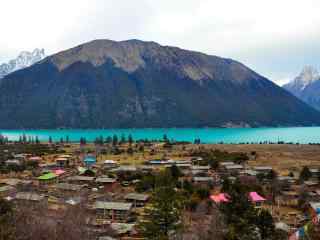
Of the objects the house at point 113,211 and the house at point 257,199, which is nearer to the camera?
the house at point 113,211

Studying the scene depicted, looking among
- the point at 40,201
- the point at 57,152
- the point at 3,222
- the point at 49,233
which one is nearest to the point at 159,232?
the point at 49,233

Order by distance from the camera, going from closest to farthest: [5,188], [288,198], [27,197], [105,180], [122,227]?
[122,227], [27,197], [288,198], [5,188], [105,180]

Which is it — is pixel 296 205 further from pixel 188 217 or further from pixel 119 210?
pixel 119 210

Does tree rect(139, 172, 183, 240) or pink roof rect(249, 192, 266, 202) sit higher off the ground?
tree rect(139, 172, 183, 240)

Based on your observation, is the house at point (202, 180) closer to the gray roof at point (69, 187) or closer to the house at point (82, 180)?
the house at point (82, 180)

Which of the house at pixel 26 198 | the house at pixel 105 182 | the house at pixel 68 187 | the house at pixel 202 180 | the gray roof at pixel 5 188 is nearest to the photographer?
the house at pixel 26 198

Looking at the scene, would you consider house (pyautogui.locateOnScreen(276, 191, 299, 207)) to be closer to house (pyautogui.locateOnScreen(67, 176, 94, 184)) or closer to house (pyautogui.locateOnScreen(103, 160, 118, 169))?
house (pyautogui.locateOnScreen(67, 176, 94, 184))

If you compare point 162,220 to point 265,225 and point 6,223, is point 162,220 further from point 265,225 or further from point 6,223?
point 6,223

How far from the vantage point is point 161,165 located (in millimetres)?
65875

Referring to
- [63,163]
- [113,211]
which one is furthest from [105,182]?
[63,163]

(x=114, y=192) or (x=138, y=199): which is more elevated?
(x=138, y=199)

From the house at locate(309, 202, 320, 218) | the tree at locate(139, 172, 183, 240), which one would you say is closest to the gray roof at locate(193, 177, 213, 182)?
the house at locate(309, 202, 320, 218)

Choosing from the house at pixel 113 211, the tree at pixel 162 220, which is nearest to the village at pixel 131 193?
the house at pixel 113 211

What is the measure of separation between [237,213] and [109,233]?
10440 mm
